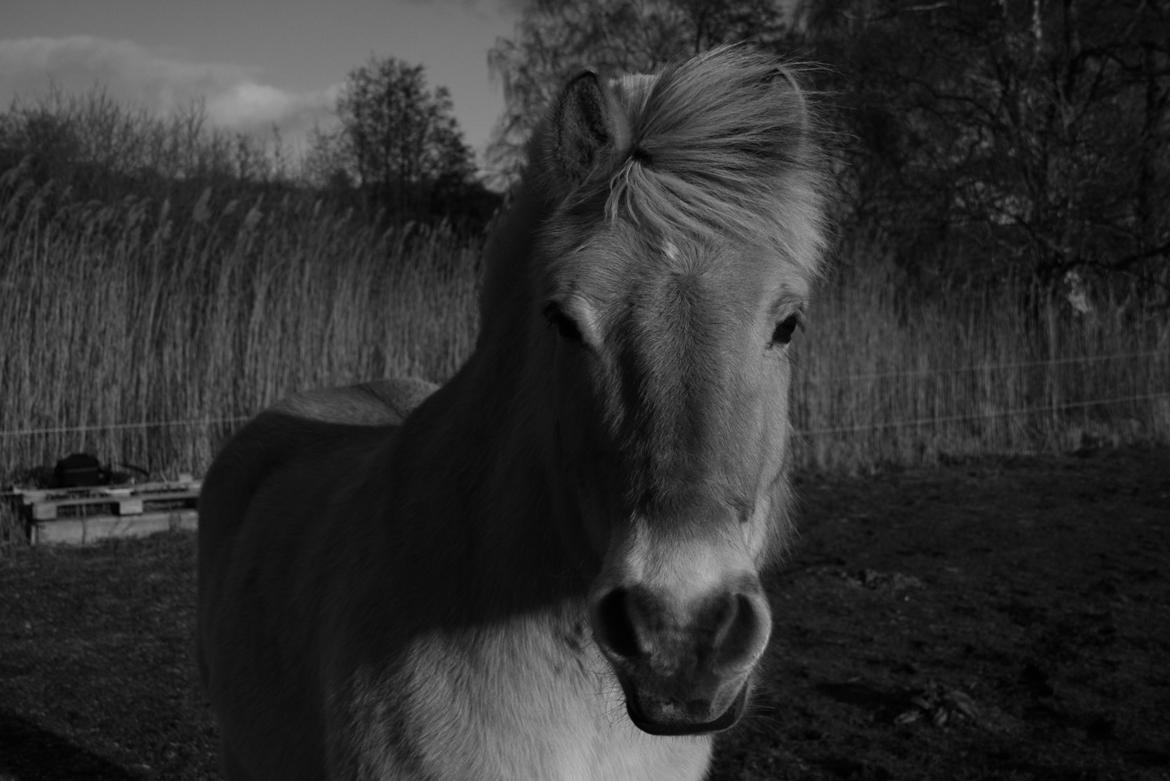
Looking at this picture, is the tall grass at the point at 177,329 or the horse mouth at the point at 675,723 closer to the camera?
the horse mouth at the point at 675,723

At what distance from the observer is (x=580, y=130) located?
5.56 ft

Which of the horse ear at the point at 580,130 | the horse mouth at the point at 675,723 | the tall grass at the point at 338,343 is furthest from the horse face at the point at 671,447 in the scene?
the tall grass at the point at 338,343

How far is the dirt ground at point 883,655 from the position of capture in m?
3.72

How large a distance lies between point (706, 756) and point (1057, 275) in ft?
40.6

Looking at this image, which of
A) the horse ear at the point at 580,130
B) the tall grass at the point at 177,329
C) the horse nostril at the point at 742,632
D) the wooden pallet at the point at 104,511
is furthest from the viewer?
the tall grass at the point at 177,329

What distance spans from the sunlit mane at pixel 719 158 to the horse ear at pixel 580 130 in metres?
0.04

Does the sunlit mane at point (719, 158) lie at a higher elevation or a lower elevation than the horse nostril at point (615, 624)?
higher

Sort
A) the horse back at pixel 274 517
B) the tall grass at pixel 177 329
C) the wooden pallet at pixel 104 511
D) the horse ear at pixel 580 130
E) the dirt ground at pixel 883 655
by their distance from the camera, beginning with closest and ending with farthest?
the horse ear at pixel 580 130 < the horse back at pixel 274 517 < the dirt ground at pixel 883 655 < the wooden pallet at pixel 104 511 < the tall grass at pixel 177 329

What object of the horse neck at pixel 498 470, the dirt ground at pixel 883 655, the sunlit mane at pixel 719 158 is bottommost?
A: the dirt ground at pixel 883 655

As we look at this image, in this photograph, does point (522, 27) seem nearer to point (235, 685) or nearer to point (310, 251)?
point (310, 251)

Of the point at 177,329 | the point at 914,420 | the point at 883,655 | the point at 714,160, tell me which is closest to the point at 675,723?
the point at 714,160

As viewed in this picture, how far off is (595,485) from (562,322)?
0.92 feet

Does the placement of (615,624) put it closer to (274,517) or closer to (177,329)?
(274,517)

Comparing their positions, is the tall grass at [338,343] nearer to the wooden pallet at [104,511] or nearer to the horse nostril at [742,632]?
the wooden pallet at [104,511]
